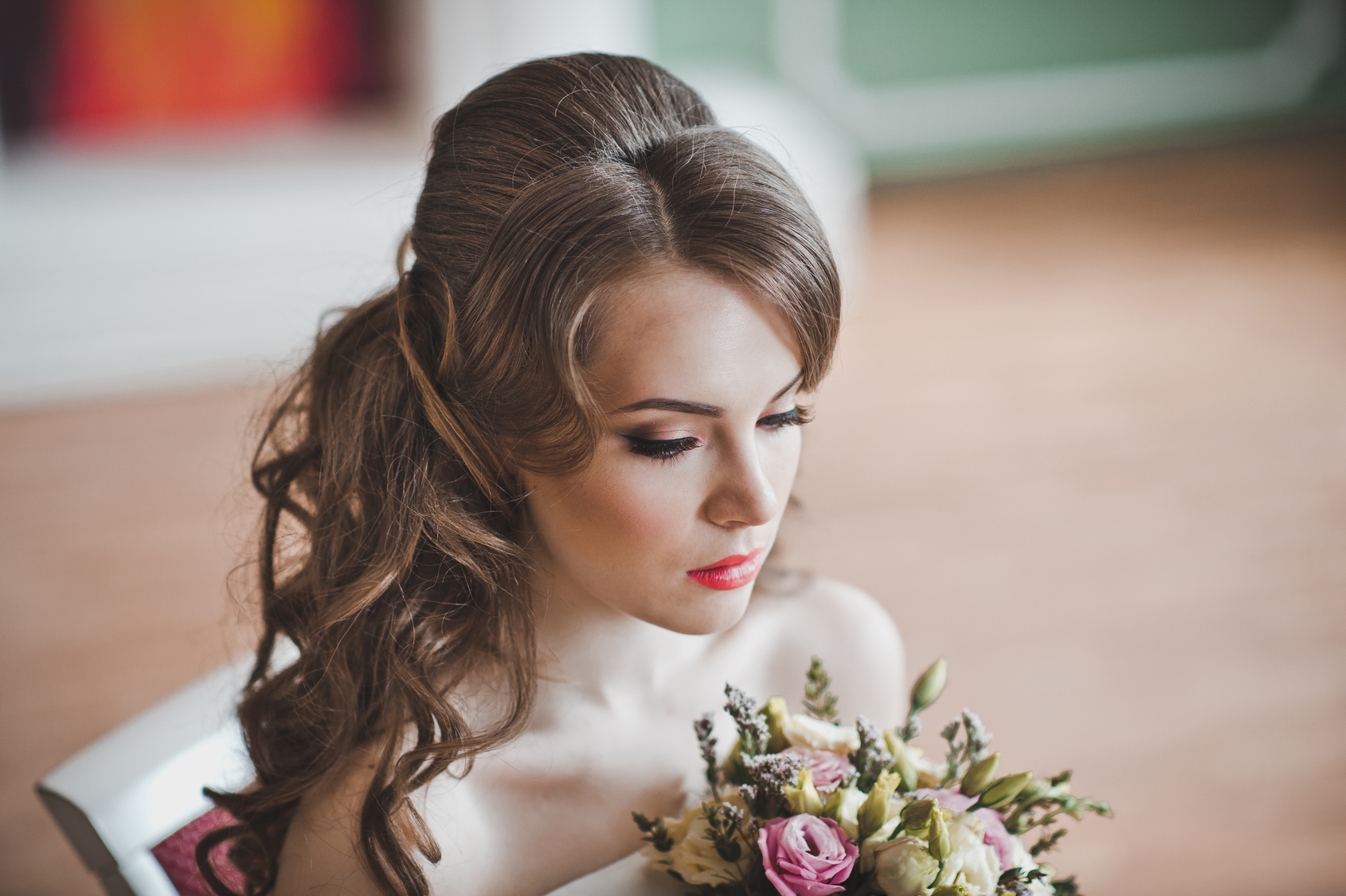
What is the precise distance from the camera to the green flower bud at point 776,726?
3.49 ft

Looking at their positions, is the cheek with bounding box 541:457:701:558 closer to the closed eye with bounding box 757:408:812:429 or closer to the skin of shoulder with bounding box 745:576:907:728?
the closed eye with bounding box 757:408:812:429

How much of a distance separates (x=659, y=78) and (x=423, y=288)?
0.29 m

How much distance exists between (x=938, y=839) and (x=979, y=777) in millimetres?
142

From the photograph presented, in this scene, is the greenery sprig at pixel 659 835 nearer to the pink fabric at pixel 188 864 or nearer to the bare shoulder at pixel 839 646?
the bare shoulder at pixel 839 646

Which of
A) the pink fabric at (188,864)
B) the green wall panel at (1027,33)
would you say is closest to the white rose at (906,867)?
the pink fabric at (188,864)

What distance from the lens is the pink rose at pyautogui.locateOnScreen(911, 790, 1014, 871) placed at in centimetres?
96

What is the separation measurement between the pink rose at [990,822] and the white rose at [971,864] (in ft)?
0.06

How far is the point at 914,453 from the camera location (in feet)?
12.5

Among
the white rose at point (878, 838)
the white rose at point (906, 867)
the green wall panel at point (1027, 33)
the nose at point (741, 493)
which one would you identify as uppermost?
the green wall panel at point (1027, 33)

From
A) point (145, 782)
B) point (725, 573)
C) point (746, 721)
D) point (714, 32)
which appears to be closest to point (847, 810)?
point (746, 721)

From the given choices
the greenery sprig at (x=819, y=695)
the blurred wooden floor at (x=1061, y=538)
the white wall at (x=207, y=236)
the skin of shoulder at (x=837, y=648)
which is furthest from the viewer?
the white wall at (x=207, y=236)

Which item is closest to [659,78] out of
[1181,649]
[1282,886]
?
[1282,886]

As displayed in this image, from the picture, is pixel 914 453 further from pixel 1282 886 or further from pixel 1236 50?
pixel 1236 50

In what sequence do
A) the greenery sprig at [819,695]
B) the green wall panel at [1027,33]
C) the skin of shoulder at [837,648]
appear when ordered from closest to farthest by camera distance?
the greenery sprig at [819,695] → the skin of shoulder at [837,648] → the green wall panel at [1027,33]
